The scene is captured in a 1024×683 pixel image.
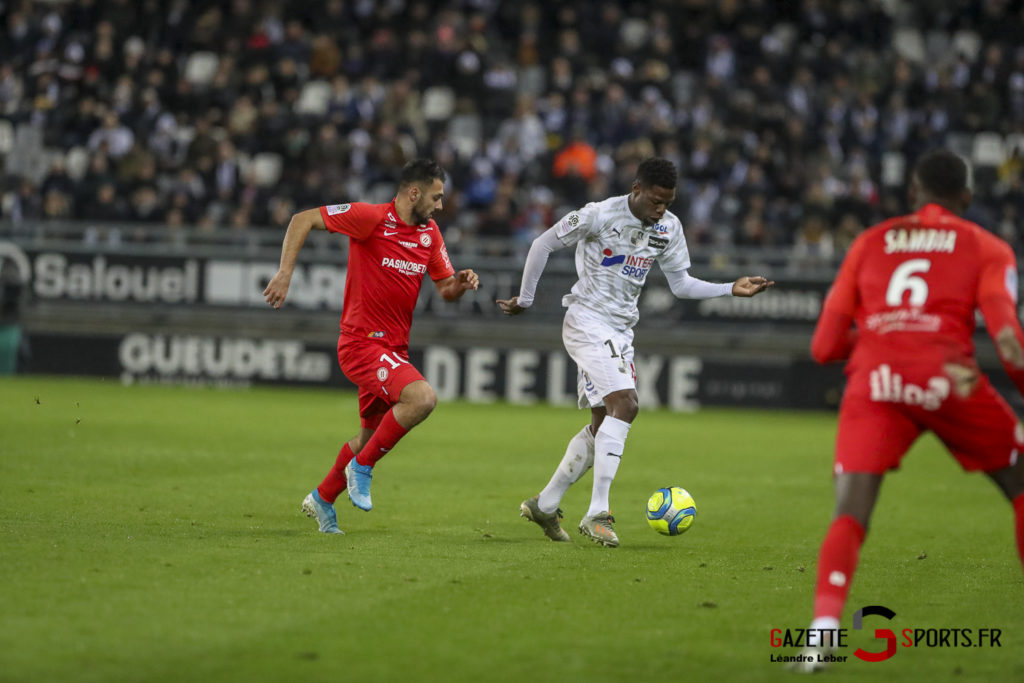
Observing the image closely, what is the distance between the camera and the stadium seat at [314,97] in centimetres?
2620

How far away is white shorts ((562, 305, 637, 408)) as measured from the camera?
9219 mm

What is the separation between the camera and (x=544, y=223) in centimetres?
2323

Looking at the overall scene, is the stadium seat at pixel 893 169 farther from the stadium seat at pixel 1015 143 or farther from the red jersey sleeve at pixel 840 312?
the red jersey sleeve at pixel 840 312

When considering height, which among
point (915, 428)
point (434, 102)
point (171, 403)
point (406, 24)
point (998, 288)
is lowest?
point (171, 403)

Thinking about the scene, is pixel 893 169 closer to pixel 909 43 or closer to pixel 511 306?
pixel 909 43

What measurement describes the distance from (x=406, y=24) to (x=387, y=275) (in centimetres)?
2025

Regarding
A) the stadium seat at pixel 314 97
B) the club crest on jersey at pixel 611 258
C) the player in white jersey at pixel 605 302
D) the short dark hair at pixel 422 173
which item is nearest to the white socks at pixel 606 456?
the player in white jersey at pixel 605 302

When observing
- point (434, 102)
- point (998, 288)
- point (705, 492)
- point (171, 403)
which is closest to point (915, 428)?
point (998, 288)

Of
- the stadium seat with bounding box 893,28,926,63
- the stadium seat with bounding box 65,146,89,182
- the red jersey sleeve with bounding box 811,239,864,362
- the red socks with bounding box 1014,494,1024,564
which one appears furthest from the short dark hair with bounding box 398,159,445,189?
the stadium seat with bounding box 893,28,926,63

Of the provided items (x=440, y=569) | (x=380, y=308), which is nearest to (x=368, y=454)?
(x=380, y=308)

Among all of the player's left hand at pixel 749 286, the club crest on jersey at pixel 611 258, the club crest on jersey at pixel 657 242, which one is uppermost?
the club crest on jersey at pixel 657 242

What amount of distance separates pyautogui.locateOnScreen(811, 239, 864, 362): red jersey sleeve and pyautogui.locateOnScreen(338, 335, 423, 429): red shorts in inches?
146

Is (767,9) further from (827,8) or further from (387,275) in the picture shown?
(387,275)

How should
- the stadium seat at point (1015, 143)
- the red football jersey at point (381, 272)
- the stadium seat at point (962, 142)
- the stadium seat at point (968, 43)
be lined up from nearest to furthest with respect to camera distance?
the red football jersey at point (381, 272) < the stadium seat at point (1015, 143) < the stadium seat at point (962, 142) < the stadium seat at point (968, 43)
